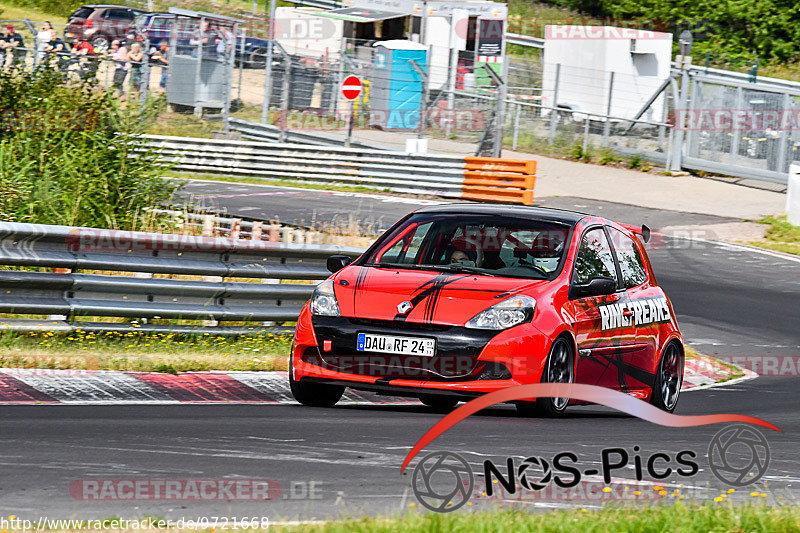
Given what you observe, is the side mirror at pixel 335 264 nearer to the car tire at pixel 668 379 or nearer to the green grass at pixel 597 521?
the car tire at pixel 668 379

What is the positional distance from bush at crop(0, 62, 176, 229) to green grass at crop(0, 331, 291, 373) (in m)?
3.17

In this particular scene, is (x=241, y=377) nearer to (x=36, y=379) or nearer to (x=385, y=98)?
(x=36, y=379)

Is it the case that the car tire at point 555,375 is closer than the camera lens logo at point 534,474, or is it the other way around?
the camera lens logo at point 534,474

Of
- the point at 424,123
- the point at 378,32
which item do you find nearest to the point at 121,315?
the point at 424,123

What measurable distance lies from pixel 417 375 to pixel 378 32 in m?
33.4

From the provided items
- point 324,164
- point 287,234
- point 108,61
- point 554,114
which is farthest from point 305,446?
point 554,114

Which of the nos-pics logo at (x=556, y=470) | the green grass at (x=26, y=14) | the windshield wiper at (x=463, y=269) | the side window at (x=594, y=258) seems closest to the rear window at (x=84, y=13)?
the green grass at (x=26, y=14)

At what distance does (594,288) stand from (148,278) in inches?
147

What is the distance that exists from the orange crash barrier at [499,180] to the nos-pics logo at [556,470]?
61.4 feet

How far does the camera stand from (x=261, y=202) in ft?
80.8

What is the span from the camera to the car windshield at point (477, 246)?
8.83 metres

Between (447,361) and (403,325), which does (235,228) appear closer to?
(403,325)

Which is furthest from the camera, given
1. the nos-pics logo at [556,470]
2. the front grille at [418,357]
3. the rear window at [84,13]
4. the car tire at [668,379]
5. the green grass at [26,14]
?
the green grass at [26,14]

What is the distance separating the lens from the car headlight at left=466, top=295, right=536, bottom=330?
8.02 m
